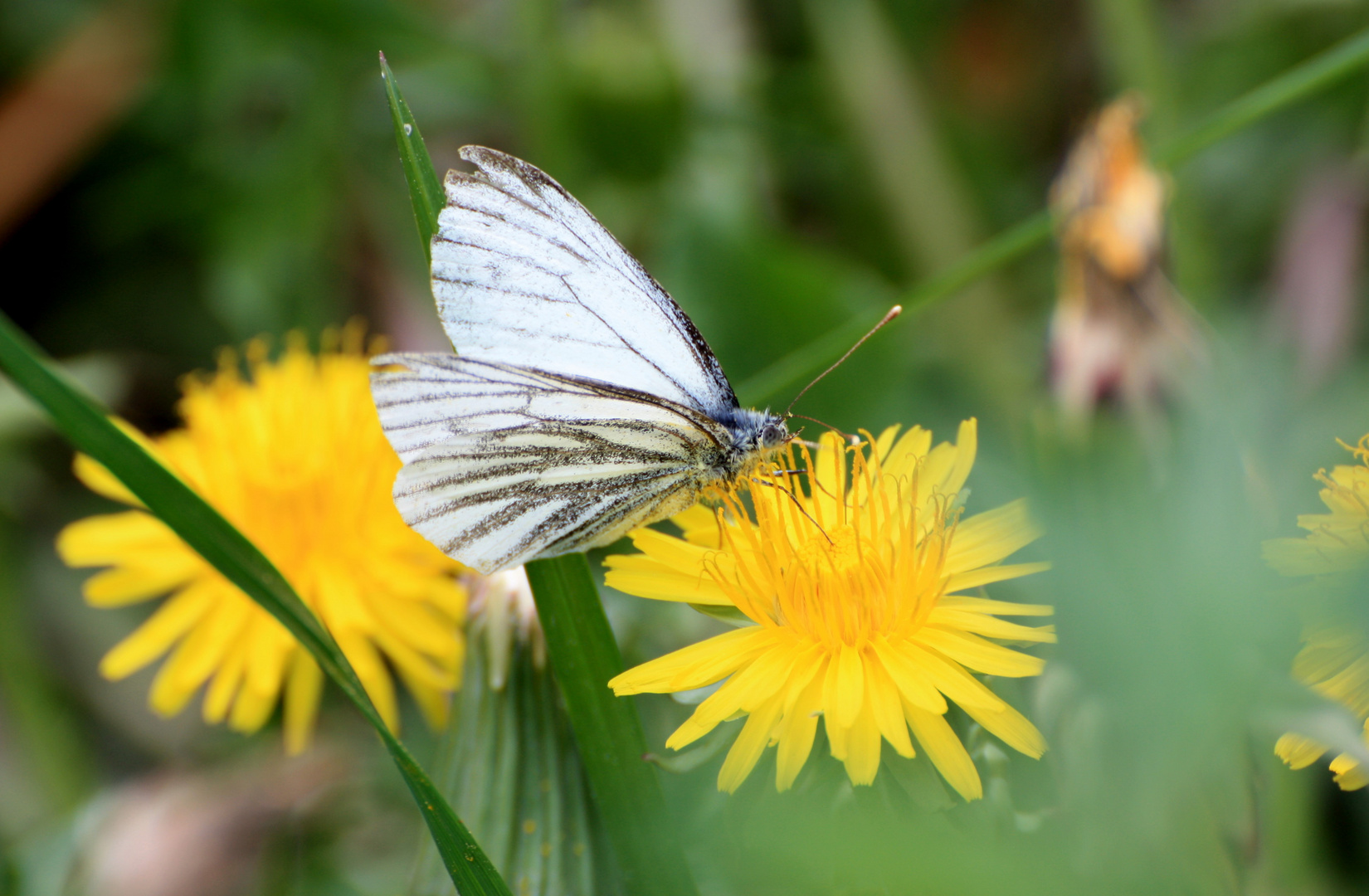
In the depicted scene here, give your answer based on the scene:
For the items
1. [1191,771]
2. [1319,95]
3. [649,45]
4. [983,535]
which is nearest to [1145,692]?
[1191,771]

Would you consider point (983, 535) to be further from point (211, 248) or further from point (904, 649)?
point (211, 248)

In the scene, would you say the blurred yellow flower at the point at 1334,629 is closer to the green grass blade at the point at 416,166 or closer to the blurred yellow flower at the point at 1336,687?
the blurred yellow flower at the point at 1336,687

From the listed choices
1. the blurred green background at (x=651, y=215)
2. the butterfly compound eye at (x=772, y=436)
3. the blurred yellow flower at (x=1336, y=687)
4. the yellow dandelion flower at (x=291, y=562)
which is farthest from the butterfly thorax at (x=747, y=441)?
the blurred yellow flower at (x=1336, y=687)

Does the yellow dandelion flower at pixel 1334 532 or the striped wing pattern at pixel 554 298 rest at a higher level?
the striped wing pattern at pixel 554 298

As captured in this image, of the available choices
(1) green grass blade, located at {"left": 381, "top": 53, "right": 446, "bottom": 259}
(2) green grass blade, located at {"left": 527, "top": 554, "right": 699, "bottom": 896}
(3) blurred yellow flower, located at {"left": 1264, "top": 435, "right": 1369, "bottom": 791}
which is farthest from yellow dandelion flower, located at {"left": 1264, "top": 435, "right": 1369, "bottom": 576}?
(1) green grass blade, located at {"left": 381, "top": 53, "right": 446, "bottom": 259}

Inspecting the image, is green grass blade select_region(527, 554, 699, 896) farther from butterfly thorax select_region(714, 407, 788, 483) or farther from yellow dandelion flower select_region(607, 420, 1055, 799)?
butterfly thorax select_region(714, 407, 788, 483)

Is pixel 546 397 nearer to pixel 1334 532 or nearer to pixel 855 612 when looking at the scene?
pixel 855 612
